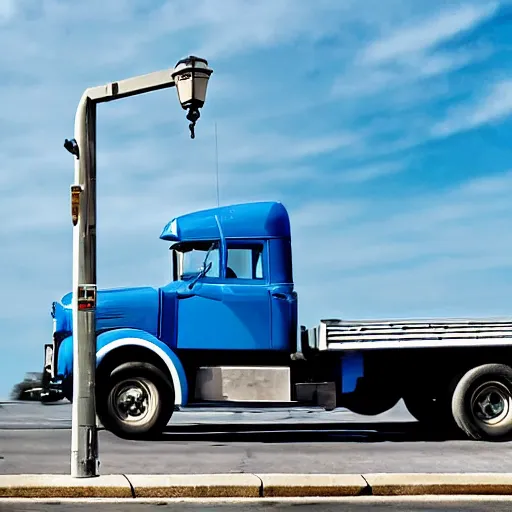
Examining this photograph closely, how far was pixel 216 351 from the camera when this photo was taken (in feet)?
48.1

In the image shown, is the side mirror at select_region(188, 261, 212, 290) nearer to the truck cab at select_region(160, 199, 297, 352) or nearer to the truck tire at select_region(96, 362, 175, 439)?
the truck cab at select_region(160, 199, 297, 352)

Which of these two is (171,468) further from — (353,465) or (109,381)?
(109,381)

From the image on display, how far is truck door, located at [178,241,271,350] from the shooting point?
14.6 m

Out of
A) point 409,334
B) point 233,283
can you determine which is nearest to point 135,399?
point 233,283

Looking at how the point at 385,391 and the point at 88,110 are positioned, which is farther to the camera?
the point at 385,391

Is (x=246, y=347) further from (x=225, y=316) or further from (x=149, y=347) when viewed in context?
(x=149, y=347)

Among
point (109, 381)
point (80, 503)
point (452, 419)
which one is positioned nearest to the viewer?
point (80, 503)

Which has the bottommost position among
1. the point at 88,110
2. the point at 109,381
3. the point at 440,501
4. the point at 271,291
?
the point at 440,501

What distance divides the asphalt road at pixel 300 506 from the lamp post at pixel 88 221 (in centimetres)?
101

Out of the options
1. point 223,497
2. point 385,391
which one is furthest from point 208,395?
point 223,497

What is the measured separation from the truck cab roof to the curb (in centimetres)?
548

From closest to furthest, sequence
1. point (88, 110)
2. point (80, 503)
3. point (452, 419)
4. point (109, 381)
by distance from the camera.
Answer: point (80, 503) → point (88, 110) → point (109, 381) → point (452, 419)

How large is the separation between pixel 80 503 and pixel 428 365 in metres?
6.92

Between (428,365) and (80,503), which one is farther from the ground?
(428,365)
